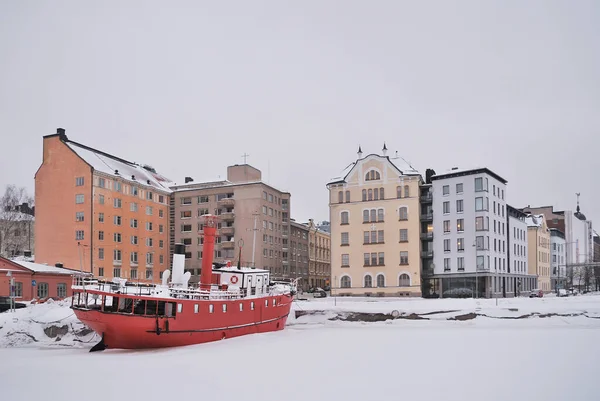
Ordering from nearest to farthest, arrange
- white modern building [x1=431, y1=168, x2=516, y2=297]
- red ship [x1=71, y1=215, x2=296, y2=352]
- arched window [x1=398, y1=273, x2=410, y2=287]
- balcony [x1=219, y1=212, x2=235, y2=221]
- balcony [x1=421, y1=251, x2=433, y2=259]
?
red ship [x1=71, y1=215, x2=296, y2=352] < white modern building [x1=431, y1=168, x2=516, y2=297] < arched window [x1=398, y1=273, x2=410, y2=287] < balcony [x1=421, y1=251, x2=433, y2=259] < balcony [x1=219, y1=212, x2=235, y2=221]

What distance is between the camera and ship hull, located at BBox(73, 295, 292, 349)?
32531 mm

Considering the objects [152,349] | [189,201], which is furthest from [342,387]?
[189,201]

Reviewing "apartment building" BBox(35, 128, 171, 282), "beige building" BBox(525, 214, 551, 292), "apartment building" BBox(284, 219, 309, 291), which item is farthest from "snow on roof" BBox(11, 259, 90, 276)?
"beige building" BBox(525, 214, 551, 292)

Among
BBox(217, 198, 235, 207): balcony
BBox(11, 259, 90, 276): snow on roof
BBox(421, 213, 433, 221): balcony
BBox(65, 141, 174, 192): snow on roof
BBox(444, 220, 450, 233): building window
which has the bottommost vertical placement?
BBox(11, 259, 90, 276): snow on roof

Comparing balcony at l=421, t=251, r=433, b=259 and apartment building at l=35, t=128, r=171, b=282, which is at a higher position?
apartment building at l=35, t=128, r=171, b=282

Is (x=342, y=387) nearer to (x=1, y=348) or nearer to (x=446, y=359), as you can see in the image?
(x=446, y=359)

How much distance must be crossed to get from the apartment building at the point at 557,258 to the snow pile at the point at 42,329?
93.7 metres

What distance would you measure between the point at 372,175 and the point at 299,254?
121 feet

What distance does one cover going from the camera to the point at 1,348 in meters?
35.0

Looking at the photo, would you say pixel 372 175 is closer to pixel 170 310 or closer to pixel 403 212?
pixel 403 212

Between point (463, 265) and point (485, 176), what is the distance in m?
11.7

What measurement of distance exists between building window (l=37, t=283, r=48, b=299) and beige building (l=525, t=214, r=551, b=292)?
74935 mm

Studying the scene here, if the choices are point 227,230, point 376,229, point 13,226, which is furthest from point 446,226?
point 13,226

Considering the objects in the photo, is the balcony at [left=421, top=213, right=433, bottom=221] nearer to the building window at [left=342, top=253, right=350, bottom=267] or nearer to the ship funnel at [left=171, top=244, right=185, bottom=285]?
the building window at [left=342, top=253, right=350, bottom=267]
